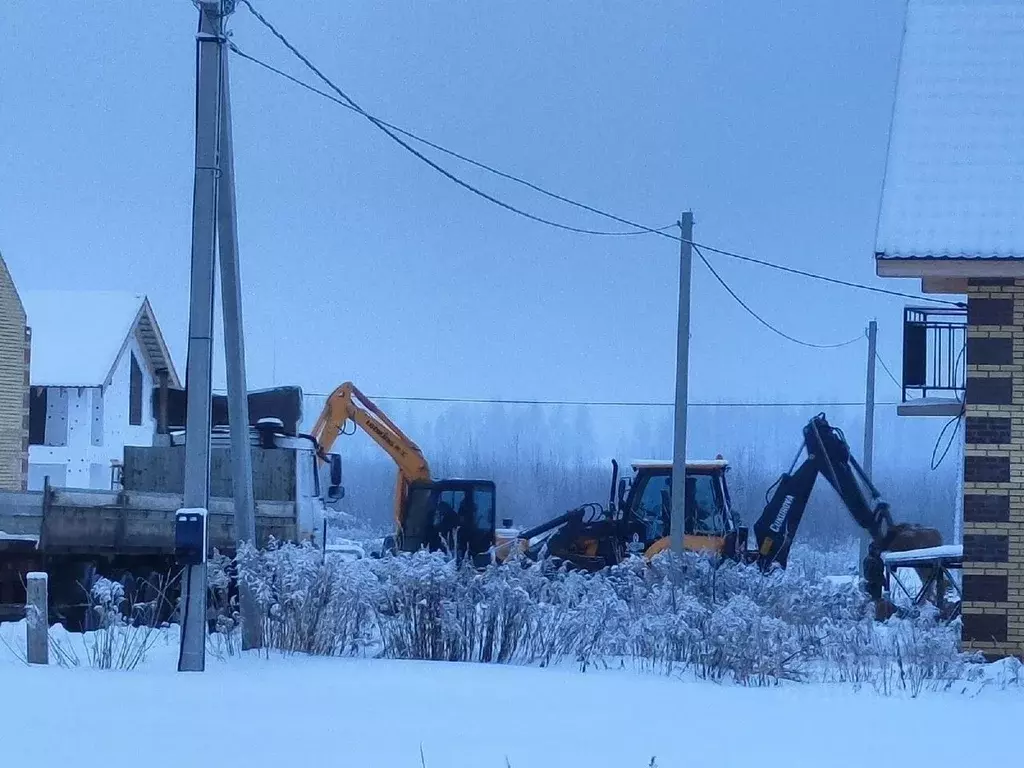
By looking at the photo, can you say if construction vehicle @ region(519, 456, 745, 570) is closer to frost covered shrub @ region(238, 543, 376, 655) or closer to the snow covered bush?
the snow covered bush

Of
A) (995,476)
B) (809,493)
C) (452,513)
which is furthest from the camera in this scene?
(452,513)

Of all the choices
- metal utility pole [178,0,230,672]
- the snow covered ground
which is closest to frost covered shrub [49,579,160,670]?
the snow covered ground

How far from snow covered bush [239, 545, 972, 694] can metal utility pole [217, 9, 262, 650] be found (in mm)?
201

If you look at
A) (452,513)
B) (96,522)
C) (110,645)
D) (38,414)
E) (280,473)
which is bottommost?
(110,645)

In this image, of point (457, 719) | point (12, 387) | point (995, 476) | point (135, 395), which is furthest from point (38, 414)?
point (457, 719)

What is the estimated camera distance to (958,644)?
46.2 feet

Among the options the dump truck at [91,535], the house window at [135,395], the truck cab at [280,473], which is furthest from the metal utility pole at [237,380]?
the house window at [135,395]

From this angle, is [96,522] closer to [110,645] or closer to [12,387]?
[110,645]

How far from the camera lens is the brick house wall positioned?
14.1 metres

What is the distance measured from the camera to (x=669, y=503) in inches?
898

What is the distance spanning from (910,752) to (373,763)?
362 cm

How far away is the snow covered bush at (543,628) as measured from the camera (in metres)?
12.5

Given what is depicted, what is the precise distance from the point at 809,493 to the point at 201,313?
43.6ft

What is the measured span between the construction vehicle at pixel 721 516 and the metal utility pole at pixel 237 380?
372 inches
